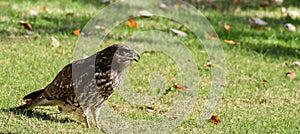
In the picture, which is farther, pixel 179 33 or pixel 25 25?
pixel 179 33

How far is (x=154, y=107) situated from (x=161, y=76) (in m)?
1.18

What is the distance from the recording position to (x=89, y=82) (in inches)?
220

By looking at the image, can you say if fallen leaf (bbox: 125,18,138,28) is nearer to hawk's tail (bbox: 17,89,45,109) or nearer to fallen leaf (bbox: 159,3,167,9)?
fallen leaf (bbox: 159,3,167,9)

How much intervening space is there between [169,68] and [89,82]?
2.82 metres

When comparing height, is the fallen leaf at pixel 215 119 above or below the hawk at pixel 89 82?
below

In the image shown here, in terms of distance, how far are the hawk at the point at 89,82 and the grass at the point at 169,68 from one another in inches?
7.4

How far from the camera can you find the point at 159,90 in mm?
7375

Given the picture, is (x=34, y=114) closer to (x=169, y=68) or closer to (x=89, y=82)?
(x=89, y=82)

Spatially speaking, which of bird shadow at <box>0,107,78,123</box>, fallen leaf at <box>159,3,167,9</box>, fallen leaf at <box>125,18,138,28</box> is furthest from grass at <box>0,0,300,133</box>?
fallen leaf at <box>159,3,167,9</box>

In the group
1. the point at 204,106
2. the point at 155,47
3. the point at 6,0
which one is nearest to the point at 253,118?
the point at 204,106

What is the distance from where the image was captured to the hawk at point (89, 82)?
18.3 ft

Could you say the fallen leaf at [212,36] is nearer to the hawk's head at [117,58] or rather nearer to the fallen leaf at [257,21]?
the fallen leaf at [257,21]

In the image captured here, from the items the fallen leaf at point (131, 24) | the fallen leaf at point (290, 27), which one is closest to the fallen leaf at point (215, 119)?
the fallen leaf at point (131, 24)

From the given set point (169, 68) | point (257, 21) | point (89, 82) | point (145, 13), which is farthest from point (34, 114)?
point (257, 21)
